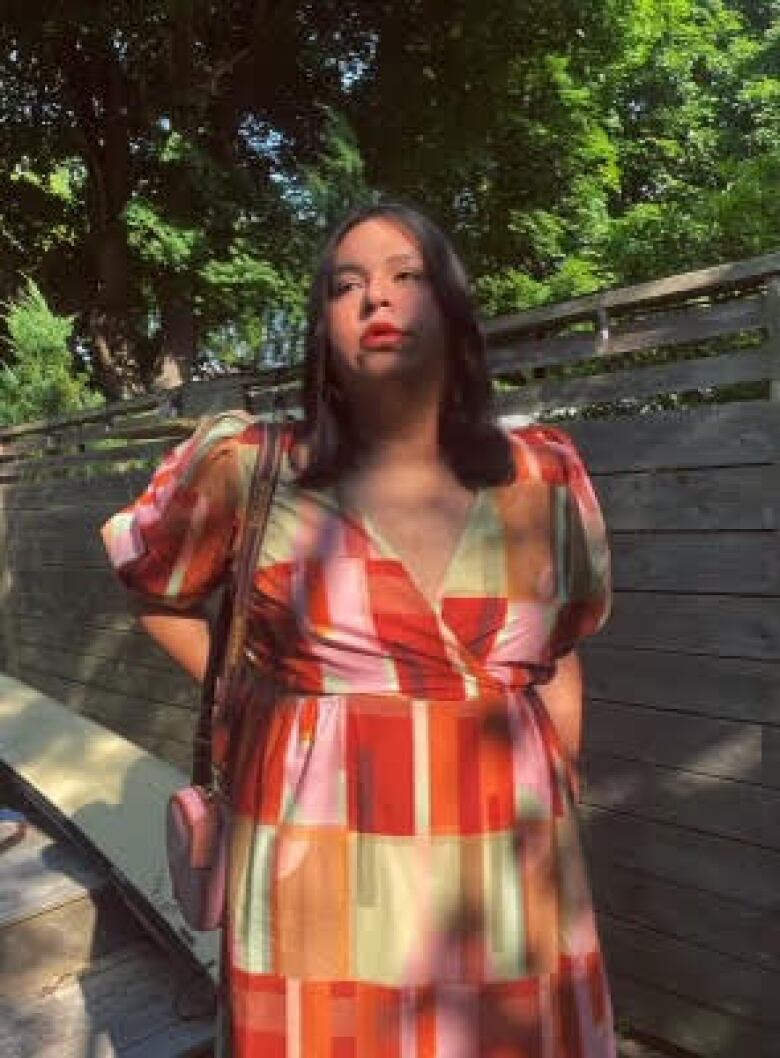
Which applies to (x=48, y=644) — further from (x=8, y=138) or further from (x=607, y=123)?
(x=607, y=123)

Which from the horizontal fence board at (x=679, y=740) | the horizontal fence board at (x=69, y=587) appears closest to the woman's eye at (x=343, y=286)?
the horizontal fence board at (x=679, y=740)

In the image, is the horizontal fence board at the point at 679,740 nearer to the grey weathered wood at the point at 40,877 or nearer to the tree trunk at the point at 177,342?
the grey weathered wood at the point at 40,877

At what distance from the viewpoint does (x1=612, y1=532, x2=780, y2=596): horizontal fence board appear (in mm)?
2680

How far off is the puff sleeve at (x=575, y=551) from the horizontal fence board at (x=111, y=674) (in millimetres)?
3544

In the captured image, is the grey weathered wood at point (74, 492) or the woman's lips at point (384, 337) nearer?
the woman's lips at point (384, 337)

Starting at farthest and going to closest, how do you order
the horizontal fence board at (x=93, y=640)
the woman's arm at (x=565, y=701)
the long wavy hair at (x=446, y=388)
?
the horizontal fence board at (x=93, y=640) < the woman's arm at (x=565, y=701) < the long wavy hair at (x=446, y=388)

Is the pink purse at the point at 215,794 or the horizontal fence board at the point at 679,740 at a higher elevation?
the pink purse at the point at 215,794

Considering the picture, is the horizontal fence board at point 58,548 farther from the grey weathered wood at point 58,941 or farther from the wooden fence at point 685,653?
the wooden fence at point 685,653

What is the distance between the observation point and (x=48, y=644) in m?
6.58

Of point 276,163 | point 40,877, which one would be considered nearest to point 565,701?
point 40,877

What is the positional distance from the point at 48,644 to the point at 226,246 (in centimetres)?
571

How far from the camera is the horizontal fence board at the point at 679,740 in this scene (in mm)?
2758

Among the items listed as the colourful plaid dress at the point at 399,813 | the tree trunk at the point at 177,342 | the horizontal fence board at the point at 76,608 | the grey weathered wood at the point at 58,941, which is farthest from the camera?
the tree trunk at the point at 177,342

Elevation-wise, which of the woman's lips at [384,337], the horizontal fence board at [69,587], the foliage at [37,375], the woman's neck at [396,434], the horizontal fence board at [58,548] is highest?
the foliage at [37,375]
